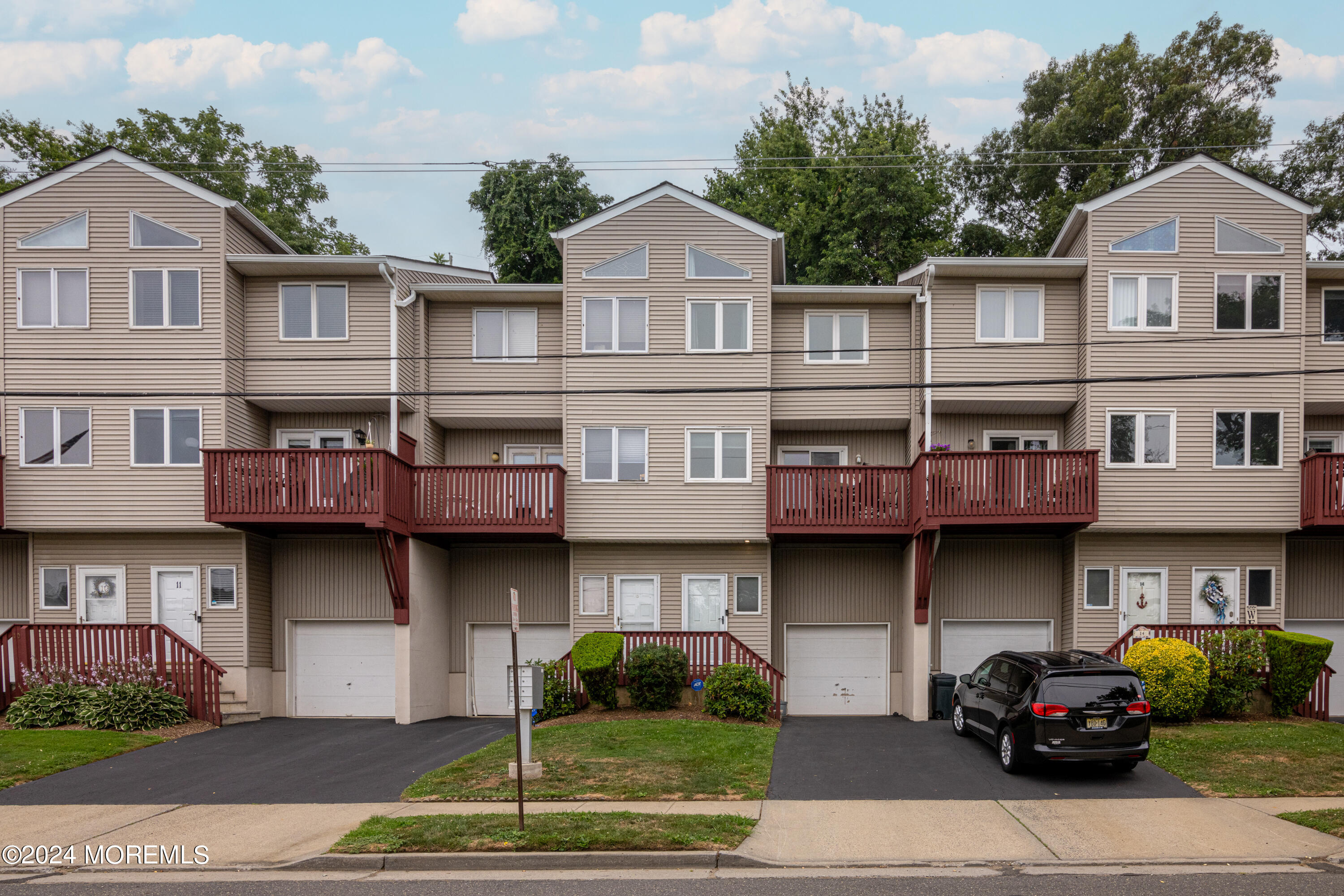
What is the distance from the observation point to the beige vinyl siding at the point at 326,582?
20.7 meters

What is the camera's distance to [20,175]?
31.5 m

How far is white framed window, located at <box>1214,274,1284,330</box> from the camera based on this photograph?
19.4 meters

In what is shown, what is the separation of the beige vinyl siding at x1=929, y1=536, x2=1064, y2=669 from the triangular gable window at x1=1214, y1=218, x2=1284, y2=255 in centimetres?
711

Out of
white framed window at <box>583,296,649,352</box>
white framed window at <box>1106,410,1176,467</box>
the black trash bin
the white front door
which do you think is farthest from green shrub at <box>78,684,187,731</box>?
white framed window at <box>1106,410,1176,467</box>

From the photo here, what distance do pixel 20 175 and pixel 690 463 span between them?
26933mm

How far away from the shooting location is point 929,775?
43.3 feet

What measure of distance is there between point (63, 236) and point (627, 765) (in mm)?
16472

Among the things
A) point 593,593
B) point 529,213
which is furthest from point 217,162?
point 593,593

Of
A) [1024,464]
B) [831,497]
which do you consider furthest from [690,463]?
[1024,464]

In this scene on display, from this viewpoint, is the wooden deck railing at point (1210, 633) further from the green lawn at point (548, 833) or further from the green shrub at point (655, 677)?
the green lawn at point (548, 833)

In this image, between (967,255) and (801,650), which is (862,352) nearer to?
(801,650)

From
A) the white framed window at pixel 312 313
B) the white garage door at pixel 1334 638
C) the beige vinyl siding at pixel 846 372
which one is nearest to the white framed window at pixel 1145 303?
the beige vinyl siding at pixel 846 372

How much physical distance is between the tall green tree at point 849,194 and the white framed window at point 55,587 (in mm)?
22772

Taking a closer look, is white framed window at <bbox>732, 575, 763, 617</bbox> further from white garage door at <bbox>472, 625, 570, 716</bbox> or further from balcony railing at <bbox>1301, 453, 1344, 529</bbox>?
balcony railing at <bbox>1301, 453, 1344, 529</bbox>
